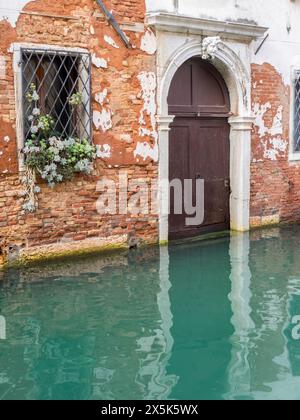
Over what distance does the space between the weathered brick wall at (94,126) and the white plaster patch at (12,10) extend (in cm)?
5

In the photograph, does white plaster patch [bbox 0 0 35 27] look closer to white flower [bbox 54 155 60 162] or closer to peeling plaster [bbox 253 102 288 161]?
white flower [bbox 54 155 60 162]

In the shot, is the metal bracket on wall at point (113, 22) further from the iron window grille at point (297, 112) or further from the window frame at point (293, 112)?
the iron window grille at point (297, 112)

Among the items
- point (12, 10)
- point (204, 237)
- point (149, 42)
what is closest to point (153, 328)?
point (12, 10)

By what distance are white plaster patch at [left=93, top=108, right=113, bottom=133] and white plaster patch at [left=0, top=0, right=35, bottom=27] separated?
129 cm

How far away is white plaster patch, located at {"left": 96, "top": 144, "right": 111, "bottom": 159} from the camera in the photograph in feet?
21.3

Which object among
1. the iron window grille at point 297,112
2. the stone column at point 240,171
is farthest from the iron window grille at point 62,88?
the iron window grille at point 297,112

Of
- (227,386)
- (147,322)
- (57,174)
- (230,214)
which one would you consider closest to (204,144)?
(230,214)

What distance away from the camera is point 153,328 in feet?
14.1

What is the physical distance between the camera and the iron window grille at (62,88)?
599 centimetres

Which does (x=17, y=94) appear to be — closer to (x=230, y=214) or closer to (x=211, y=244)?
(x=211, y=244)

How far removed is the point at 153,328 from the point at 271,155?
16.0 feet

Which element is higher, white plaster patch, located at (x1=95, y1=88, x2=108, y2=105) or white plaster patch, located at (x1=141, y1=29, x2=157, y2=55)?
white plaster patch, located at (x1=141, y1=29, x2=157, y2=55)

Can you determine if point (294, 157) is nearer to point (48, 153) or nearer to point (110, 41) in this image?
point (110, 41)

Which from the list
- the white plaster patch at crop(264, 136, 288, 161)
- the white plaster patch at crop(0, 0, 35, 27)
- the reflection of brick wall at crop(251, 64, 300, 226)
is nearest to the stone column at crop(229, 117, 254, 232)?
the reflection of brick wall at crop(251, 64, 300, 226)
